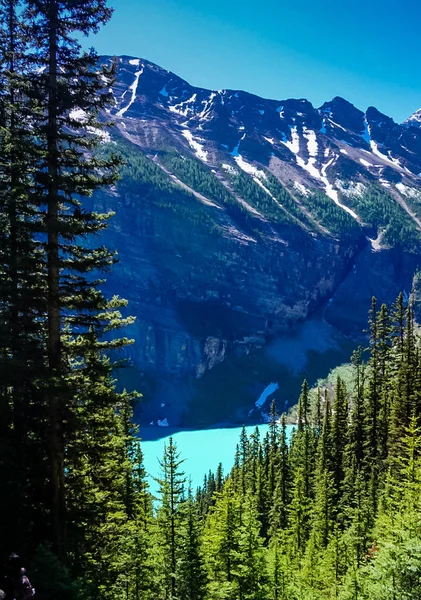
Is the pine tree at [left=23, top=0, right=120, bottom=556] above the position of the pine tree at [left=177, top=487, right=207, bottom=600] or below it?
above

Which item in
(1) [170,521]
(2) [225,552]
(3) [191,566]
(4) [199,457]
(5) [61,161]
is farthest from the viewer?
(4) [199,457]

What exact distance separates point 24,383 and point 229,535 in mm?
12565

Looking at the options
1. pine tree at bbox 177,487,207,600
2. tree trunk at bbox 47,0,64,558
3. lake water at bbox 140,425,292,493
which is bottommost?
pine tree at bbox 177,487,207,600

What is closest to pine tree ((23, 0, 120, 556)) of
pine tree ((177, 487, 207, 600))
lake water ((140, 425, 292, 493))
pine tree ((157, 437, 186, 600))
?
pine tree ((177, 487, 207, 600))

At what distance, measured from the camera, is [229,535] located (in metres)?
21.6

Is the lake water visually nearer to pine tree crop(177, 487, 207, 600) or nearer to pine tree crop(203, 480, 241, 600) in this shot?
pine tree crop(203, 480, 241, 600)

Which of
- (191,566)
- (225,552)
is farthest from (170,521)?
(191,566)

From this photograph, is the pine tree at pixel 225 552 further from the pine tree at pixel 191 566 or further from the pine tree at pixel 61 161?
the pine tree at pixel 61 161

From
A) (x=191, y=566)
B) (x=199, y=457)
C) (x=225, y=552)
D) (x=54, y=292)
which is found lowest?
(x=191, y=566)

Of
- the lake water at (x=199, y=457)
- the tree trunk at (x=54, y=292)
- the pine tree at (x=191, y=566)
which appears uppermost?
the lake water at (x=199, y=457)

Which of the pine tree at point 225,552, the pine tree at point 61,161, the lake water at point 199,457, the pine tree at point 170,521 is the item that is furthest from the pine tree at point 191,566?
the lake water at point 199,457

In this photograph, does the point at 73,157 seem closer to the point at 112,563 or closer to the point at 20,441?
the point at 20,441

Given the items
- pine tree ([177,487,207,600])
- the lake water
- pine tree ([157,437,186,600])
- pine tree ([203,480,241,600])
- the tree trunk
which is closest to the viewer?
the tree trunk

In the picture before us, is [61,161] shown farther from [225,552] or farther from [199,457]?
[199,457]
